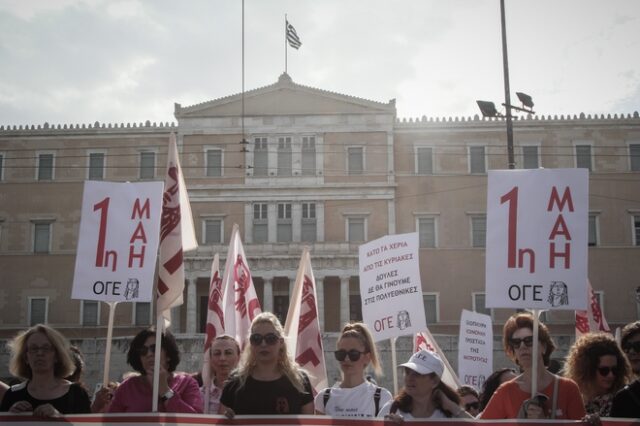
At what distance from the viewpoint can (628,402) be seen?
17.0 ft

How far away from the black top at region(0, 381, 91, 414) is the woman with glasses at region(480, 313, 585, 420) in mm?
2734

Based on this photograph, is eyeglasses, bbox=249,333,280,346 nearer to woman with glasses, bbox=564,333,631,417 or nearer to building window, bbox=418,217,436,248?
woman with glasses, bbox=564,333,631,417

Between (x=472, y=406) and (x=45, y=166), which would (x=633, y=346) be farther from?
(x=45, y=166)

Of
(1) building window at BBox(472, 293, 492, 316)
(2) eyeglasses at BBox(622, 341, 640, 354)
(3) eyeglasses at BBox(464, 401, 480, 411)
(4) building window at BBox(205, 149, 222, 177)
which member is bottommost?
(3) eyeglasses at BBox(464, 401, 480, 411)

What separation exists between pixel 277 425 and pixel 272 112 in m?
32.3

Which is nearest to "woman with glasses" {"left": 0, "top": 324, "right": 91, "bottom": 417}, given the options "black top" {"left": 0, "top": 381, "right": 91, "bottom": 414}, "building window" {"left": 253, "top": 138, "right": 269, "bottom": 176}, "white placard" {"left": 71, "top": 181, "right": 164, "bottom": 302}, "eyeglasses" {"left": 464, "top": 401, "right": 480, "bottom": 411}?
"black top" {"left": 0, "top": 381, "right": 91, "bottom": 414}

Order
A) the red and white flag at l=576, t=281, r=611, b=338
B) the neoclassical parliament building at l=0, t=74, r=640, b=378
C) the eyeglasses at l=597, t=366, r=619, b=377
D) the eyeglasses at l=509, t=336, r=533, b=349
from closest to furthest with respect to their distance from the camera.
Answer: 1. the eyeglasses at l=509, t=336, r=533, b=349
2. the eyeglasses at l=597, t=366, r=619, b=377
3. the red and white flag at l=576, t=281, r=611, b=338
4. the neoclassical parliament building at l=0, t=74, r=640, b=378

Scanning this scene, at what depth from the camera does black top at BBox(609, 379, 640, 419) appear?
5.17m

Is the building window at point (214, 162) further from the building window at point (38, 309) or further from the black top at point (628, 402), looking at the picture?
the black top at point (628, 402)

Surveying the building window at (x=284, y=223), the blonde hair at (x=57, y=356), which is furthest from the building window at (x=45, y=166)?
the blonde hair at (x=57, y=356)

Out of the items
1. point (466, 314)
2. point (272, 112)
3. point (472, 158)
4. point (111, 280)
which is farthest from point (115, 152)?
point (111, 280)

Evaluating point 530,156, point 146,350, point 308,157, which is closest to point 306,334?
point 146,350

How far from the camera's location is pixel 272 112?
36.9m

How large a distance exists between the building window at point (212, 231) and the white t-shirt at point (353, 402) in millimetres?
30442
